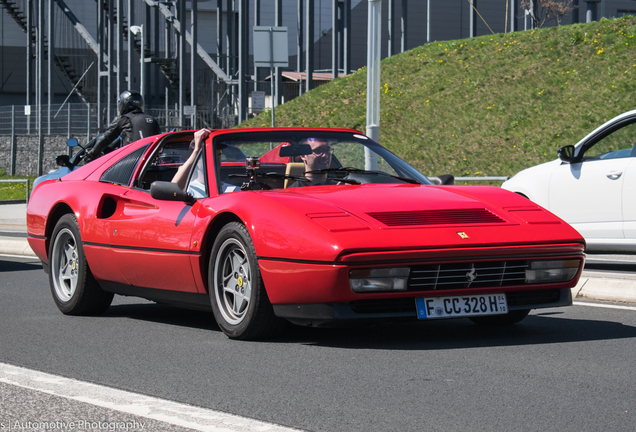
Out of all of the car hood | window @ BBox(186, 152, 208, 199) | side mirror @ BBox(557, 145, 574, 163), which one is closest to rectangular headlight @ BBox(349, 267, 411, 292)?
the car hood

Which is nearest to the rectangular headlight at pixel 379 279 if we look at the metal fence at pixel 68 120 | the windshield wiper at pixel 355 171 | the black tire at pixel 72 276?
the windshield wiper at pixel 355 171

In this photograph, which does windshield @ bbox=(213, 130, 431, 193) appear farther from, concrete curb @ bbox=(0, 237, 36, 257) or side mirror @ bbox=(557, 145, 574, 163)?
concrete curb @ bbox=(0, 237, 36, 257)

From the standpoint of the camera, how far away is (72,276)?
7.39 meters

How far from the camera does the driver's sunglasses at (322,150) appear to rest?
661 centimetres

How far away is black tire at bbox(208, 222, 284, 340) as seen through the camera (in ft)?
18.2

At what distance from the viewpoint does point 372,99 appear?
40.3 ft

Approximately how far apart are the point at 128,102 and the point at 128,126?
0.98 ft

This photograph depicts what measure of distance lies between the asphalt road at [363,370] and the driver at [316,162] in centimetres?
97

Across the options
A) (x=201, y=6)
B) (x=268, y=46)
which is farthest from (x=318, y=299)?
(x=201, y=6)

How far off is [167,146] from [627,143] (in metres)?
5.26

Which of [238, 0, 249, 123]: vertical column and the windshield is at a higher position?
[238, 0, 249, 123]: vertical column

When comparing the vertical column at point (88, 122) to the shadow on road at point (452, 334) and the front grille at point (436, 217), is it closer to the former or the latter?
the shadow on road at point (452, 334)

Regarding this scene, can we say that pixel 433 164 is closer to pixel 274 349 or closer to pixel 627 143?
pixel 627 143

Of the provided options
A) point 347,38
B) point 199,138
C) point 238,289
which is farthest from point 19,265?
point 347,38
